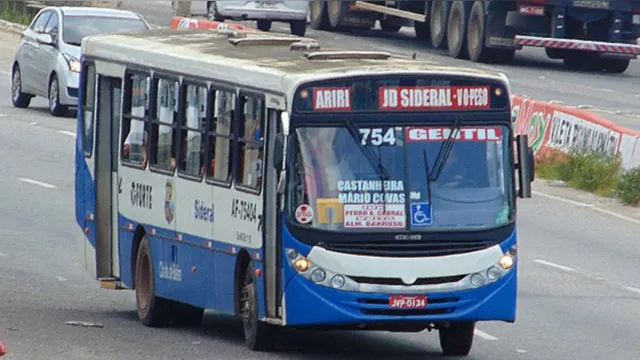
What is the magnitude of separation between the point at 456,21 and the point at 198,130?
25879mm

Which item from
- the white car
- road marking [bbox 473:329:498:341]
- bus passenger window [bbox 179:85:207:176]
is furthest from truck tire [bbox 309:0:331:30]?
bus passenger window [bbox 179:85:207:176]

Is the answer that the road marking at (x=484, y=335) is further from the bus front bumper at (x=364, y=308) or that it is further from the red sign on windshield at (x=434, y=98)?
the red sign on windshield at (x=434, y=98)

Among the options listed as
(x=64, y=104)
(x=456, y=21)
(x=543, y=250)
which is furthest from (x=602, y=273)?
(x=456, y=21)

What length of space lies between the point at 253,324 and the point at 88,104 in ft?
12.8

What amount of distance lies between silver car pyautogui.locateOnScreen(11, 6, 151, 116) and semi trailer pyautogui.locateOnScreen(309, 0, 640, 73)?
962cm

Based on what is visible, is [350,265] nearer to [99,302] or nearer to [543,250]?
[99,302]

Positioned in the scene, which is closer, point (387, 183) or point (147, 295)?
point (387, 183)

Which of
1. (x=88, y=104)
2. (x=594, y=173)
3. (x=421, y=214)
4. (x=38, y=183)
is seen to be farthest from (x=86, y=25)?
(x=421, y=214)

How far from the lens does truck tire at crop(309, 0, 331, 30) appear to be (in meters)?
44.9

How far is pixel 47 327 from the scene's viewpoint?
14.2m

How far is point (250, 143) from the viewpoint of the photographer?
41.6 ft

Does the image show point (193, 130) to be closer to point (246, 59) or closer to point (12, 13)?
point (246, 59)

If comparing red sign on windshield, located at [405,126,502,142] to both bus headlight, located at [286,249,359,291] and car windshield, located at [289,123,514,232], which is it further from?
bus headlight, located at [286,249,359,291]

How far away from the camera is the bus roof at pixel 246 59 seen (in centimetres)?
1230
